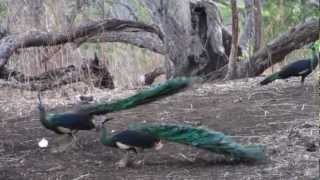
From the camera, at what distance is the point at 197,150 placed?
539cm

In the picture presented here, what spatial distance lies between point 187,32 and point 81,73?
1731 millimetres

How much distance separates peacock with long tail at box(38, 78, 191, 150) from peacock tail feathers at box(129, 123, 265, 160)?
0.51m

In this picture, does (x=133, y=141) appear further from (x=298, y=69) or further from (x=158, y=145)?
(x=298, y=69)

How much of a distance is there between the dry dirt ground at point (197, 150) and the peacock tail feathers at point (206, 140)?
85mm

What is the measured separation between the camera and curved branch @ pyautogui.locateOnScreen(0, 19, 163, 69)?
9734mm

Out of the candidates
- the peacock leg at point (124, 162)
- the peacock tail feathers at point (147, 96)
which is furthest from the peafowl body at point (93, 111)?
the peacock leg at point (124, 162)

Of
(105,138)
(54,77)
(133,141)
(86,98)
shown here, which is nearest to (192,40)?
(54,77)

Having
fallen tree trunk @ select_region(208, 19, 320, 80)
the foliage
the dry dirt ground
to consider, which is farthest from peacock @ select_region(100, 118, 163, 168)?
the foliage

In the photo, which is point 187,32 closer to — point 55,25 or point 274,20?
point 55,25

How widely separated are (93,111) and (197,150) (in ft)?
3.00

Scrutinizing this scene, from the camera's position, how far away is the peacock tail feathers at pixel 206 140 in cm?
487

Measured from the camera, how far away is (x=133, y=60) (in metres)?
11.4

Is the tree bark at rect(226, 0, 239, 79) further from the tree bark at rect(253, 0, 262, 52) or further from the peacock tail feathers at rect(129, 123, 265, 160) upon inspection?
the peacock tail feathers at rect(129, 123, 265, 160)

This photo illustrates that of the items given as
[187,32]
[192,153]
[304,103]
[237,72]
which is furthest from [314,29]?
[192,153]
